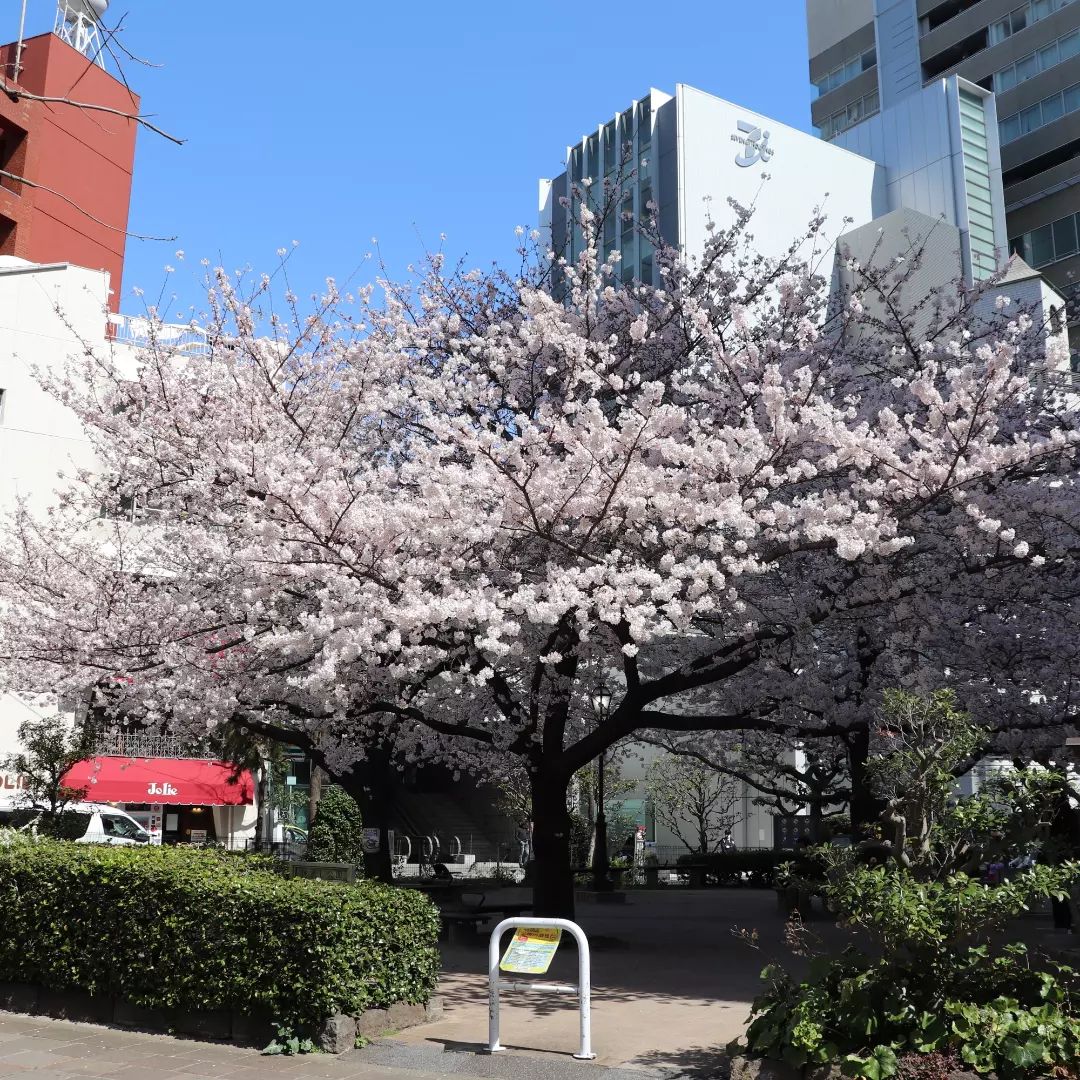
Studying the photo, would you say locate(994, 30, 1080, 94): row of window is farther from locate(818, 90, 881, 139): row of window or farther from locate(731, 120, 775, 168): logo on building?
locate(731, 120, 775, 168): logo on building

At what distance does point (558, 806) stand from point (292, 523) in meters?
5.85

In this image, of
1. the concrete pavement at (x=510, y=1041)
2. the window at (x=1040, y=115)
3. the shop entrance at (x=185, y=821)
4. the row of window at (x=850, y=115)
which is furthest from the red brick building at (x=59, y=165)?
the window at (x=1040, y=115)

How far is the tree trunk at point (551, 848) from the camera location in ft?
46.5

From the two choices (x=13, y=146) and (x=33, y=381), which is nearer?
(x=33, y=381)

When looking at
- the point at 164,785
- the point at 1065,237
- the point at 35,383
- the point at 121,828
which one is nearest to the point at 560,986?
the point at 121,828

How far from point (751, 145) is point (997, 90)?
15646 mm

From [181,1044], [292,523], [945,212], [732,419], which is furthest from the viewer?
[945,212]

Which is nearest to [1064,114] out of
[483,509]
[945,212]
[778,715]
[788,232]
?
[945,212]

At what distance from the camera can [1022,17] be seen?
2317 inches

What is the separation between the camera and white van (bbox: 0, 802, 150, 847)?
21906 millimetres

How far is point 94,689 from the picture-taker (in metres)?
15.8

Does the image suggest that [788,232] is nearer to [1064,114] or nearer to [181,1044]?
[1064,114]

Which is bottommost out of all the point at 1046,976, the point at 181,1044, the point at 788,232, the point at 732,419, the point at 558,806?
the point at 181,1044

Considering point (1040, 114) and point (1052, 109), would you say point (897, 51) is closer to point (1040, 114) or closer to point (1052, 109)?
point (1040, 114)
